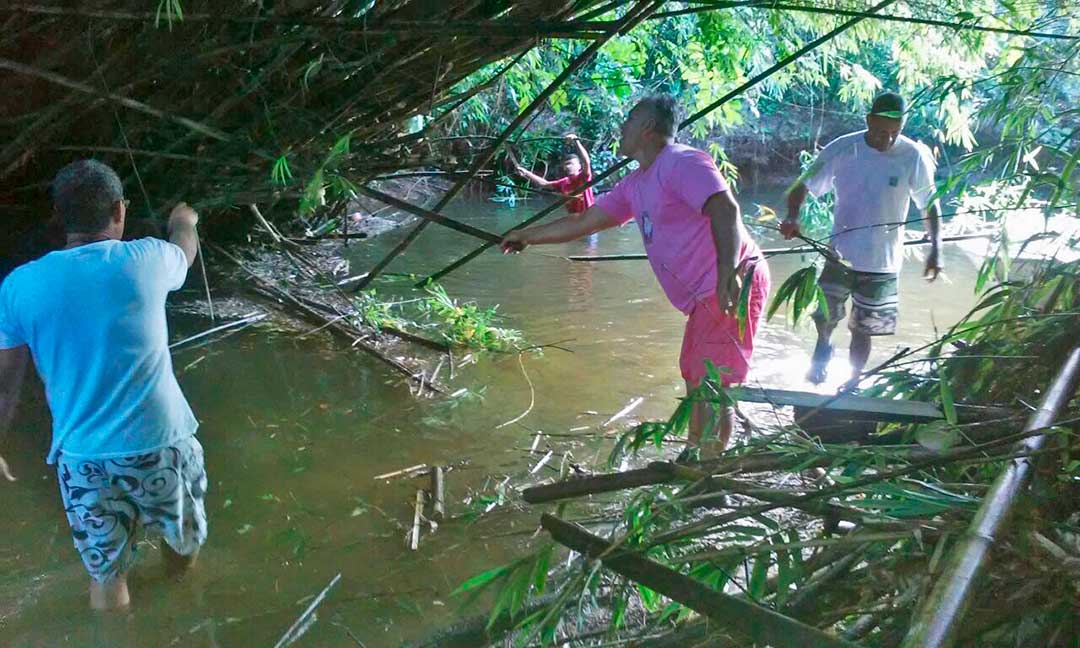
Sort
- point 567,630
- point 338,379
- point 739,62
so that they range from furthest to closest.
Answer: point 739,62 < point 338,379 < point 567,630

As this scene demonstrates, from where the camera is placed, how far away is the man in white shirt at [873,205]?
12.6ft

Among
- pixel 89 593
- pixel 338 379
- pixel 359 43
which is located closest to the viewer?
pixel 89 593

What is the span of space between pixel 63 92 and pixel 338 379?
2.03 m

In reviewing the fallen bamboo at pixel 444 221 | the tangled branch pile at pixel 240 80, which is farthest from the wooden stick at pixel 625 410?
the tangled branch pile at pixel 240 80

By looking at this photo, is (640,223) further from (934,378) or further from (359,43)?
(359,43)

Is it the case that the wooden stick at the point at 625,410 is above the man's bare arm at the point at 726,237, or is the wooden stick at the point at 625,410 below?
below

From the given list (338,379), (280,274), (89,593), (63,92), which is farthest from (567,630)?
(280,274)

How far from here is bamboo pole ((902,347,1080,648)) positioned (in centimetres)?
102

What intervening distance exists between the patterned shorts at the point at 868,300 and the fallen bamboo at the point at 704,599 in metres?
2.92

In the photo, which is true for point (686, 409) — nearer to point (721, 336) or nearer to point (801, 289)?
point (801, 289)

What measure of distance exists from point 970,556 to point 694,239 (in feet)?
6.48

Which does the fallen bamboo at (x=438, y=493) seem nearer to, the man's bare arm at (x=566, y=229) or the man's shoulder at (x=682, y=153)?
the man's bare arm at (x=566, y=229)

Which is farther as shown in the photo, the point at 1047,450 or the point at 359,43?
the point at 359,43

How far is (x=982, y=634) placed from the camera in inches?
50.1
